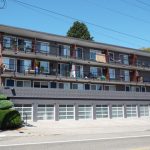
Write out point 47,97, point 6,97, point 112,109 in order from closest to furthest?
point 6,97 < point 47,97 < point 112,109

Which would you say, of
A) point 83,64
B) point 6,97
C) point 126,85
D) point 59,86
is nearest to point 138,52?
point 126,85

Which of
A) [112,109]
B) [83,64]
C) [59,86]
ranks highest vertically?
[83,64]

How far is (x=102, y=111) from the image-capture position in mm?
47562

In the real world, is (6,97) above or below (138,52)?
below

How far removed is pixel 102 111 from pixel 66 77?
662cm

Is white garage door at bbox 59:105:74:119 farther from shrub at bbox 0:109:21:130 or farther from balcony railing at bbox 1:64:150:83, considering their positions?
shrub at bbox 0:109:21:130

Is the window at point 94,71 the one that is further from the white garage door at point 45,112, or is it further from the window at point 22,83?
the white garage door at point 45,112

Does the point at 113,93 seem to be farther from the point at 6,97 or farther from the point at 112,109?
the point at 6,97

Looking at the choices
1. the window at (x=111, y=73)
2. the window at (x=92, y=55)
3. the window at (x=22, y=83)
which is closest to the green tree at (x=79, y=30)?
the window at (x=111, y=73)

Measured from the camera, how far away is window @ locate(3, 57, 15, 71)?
1752 inches

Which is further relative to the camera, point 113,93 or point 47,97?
point 113,93

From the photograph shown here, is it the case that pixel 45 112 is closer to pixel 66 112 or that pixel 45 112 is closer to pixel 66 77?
pixel 66 112

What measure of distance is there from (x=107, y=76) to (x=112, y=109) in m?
8.17

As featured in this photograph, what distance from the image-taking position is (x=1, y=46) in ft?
145
